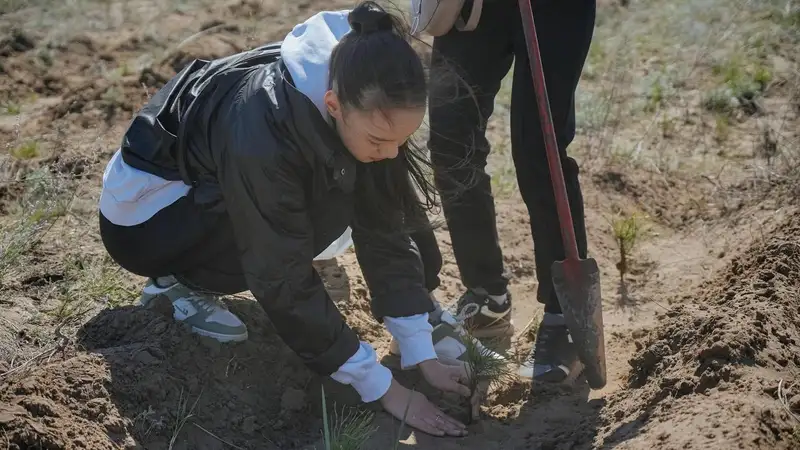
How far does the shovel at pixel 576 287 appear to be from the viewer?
2898 mm

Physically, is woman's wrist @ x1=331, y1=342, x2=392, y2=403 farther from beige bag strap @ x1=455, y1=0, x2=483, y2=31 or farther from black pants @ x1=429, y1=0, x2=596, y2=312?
beige bag strap @ x1=455, y1=0, x2=483, y2=31

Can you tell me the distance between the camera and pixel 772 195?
4.38 meters

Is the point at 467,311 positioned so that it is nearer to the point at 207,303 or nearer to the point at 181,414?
the point at 207,303

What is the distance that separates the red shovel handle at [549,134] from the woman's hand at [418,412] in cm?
62

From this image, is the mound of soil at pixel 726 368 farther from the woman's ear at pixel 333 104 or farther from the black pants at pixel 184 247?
the black pants at pixel 184 247

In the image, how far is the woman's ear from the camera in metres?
2.48

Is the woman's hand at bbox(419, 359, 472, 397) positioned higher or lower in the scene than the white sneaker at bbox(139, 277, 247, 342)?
higher

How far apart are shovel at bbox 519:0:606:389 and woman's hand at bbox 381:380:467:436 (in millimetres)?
466

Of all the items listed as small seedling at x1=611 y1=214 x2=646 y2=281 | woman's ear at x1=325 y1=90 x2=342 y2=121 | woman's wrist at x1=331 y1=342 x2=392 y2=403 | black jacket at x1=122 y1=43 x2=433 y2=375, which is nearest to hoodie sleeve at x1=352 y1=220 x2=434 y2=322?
black jacket at x1=122 y1=43 x2=433 y2=375

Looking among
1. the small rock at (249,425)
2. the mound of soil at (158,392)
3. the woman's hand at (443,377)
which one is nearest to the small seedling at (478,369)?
the woman's hand at (443,377)

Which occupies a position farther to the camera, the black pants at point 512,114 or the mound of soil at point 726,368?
the black pants at point 512,114

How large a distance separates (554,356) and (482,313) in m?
0.41

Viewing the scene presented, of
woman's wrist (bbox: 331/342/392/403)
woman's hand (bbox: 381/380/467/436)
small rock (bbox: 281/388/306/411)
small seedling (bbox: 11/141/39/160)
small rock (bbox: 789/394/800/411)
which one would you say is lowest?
small seedling (bbox: 11/141/39/160)

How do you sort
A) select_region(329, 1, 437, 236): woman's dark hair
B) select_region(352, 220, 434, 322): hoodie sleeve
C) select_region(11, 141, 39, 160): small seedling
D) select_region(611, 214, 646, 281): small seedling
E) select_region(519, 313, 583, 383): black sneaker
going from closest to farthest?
select_region(329, 1, 437, 236): woman's dark hair
select_region(352, 220, 434, 322): hoodie sleeve
select_region(519, 313, 583, 383): black sneaker
select_region(611, 214, 646, 281): small seedling
select_region(11, 141, 39, 160): small seedling
